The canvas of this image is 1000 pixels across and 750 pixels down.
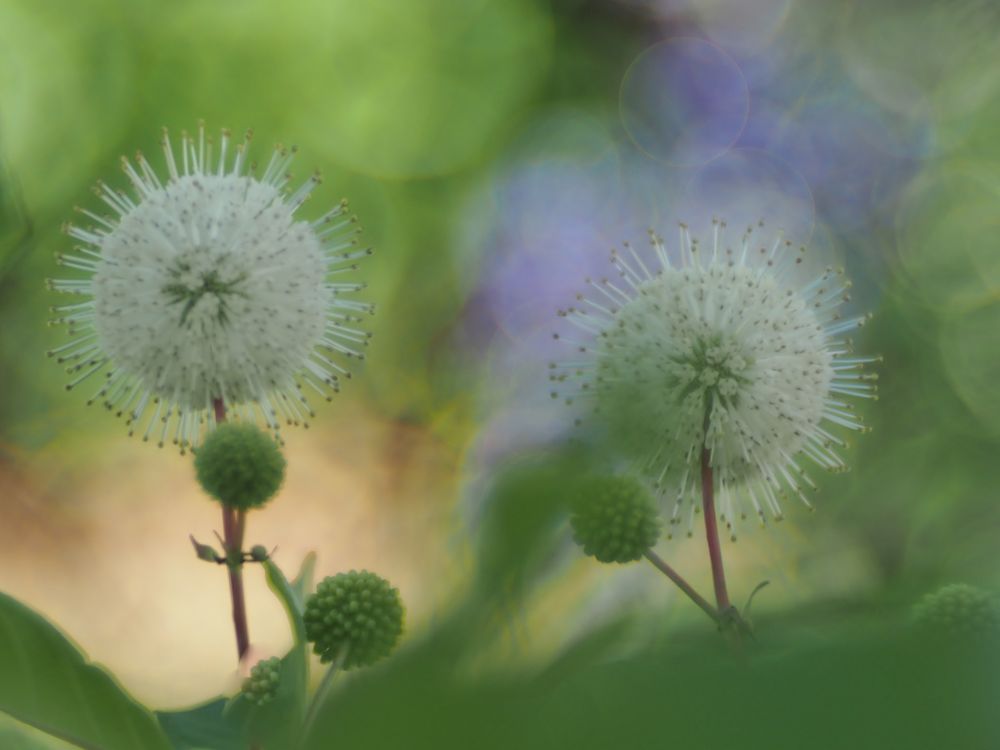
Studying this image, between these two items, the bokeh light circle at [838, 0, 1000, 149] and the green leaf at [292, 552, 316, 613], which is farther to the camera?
the bokeh light circle at [838, 0, 1000, 149]

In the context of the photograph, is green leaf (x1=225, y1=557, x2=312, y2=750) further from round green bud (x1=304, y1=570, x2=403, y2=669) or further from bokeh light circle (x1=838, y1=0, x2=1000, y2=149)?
bokeh light circle (x1=838, y1=0, x2=1000, y2=149)

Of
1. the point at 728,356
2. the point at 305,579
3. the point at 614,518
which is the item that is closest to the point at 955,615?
the point at 614,518

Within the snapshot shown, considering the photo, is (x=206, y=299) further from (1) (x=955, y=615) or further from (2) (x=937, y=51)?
(2) (x=937, y=51)

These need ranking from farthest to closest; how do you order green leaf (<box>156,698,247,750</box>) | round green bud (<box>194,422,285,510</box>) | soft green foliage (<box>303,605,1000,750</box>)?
round green bud (<box>194,422,285,510</box>)
green leaf (<box>156,698,247,750</box>)
soft green foliage (<box>303,605,1000,750</box>)

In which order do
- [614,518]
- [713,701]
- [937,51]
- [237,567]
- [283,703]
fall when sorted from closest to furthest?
[713,701]
[614,518]
[283,703]
[237,567]
[937,51]

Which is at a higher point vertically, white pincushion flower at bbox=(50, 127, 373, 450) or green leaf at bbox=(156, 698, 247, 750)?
white pincushion flower at bbox=(50, 127, 373, 450)

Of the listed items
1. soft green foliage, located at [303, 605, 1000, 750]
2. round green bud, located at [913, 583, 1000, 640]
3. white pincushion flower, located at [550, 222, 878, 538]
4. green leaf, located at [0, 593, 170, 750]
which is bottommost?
soft green foliage, located at [303, 605, 1000, 750]

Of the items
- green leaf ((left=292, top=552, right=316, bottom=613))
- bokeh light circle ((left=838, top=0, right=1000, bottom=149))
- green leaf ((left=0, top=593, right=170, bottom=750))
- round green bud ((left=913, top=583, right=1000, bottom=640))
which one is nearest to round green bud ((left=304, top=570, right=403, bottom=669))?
green leaf ((left=292, top=552, right=316, bottom=613))
